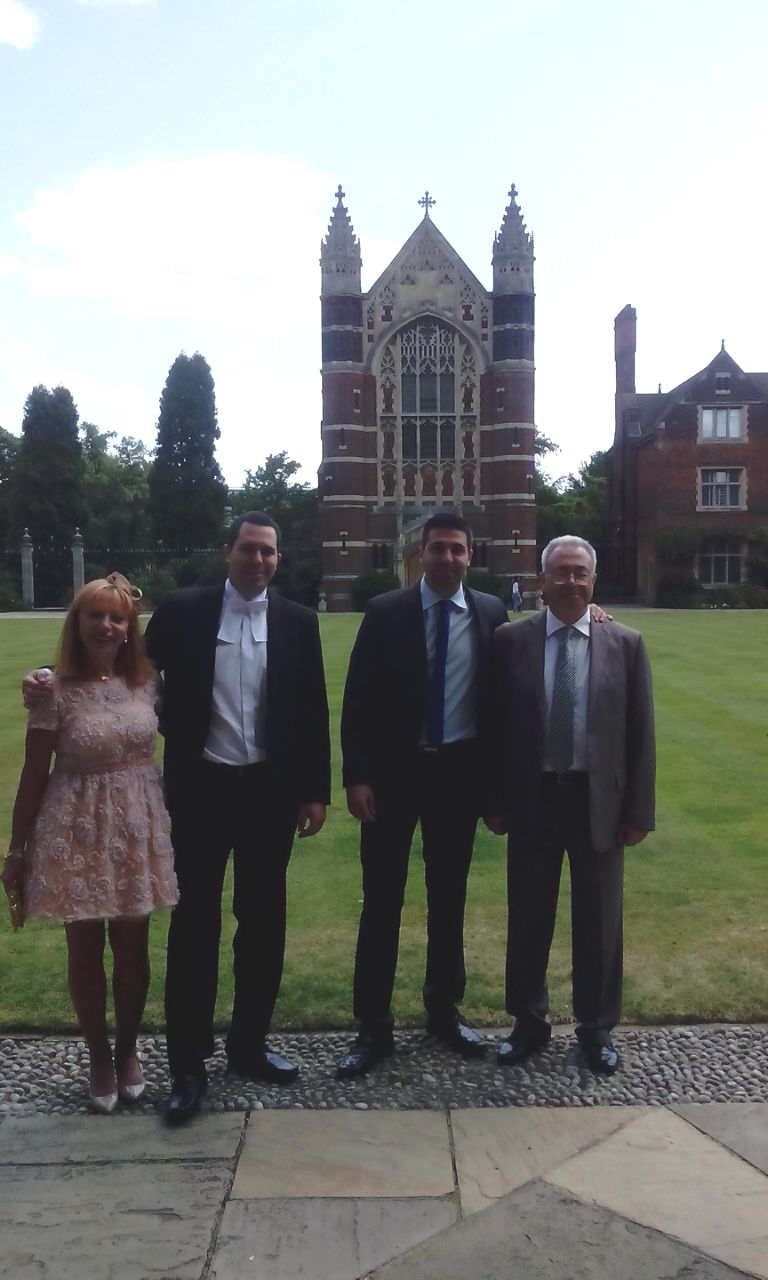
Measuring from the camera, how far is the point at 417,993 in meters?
4.52

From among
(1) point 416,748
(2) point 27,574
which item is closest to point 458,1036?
(1) point 416,748

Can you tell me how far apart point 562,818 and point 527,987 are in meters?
0.68

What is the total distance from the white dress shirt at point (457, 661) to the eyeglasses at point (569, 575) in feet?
1.23

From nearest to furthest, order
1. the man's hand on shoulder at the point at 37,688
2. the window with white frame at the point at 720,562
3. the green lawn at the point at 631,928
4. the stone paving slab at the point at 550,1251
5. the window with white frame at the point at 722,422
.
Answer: the stone paving slab at the point at 550,1251 < the man's hand on shoulder at the point at 37,688 < the green lawn at the point at 631,928 < the window with white frame at the point at 720,562 < the window with white frame at the point at 722,422

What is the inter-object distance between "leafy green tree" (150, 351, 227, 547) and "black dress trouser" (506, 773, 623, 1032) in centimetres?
4641

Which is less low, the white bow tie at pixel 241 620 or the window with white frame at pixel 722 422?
the window with white frame at pixel 722 422

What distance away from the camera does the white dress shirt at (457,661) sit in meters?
3.94

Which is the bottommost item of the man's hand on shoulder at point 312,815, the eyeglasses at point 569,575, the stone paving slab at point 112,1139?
the stone paving slab at point 112,1139

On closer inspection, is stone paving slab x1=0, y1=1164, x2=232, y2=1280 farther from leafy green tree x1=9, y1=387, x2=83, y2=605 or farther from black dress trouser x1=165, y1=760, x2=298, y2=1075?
leafy green tree x1=9, y1=387, x2=83, y2=605

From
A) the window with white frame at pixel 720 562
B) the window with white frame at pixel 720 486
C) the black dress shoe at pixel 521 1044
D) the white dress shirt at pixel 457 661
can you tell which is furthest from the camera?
the window with white frame at pixel 720 486

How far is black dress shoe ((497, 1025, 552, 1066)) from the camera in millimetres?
3816

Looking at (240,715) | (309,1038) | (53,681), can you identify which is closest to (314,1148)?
(309,1038)

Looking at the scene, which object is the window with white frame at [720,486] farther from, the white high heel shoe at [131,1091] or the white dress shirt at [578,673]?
the white high heel shoe at [131,1091]

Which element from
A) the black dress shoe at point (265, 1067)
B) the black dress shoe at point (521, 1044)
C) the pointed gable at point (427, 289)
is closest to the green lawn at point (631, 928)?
the black dress shoe at point (521, 1044)
